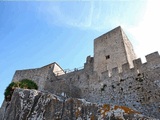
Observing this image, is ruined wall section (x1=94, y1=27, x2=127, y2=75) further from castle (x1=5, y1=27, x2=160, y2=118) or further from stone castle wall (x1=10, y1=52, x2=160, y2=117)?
stone castle wall (x1=10, y1=52, x2=160, y2=117)

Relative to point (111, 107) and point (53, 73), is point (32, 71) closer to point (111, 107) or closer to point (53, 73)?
point (53, 73)

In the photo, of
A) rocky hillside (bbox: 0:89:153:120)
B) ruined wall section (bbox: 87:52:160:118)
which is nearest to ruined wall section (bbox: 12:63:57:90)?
ruined wall section (bbox: 87:52:160:118)

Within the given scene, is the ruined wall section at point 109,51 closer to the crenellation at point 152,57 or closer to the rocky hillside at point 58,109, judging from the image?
the crenellation at point 152,57

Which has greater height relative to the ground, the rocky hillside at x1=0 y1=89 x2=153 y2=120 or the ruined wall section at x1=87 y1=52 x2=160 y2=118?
the ruined wall section at x1=87 y1=52 x2=160 y2=118

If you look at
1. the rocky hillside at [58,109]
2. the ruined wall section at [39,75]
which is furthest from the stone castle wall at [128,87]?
the rocky hillside at [58,109]

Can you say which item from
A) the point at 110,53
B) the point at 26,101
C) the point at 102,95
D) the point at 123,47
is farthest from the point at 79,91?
the point at 26,101

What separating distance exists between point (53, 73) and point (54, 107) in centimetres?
1584

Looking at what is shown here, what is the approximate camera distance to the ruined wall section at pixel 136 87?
29.8 feet

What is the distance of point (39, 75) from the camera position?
2039cm

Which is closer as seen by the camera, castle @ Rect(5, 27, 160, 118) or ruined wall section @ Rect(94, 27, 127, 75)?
castle @ Rect(5, 27, 160, 118)

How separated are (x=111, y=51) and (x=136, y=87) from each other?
21.3 feet

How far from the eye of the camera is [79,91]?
558 inches

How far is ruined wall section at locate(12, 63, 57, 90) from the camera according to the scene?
19219 mm

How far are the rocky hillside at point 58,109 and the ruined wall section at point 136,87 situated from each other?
5.85 metres
